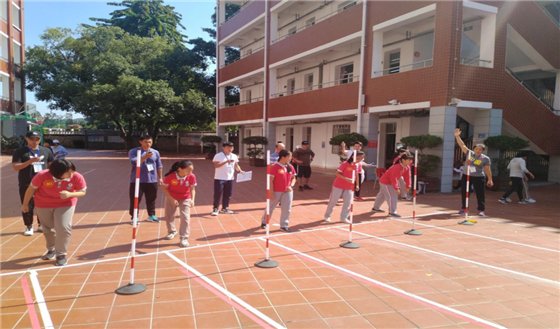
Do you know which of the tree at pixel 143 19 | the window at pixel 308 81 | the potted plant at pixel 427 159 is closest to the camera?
the potted plant at pixel 427 159

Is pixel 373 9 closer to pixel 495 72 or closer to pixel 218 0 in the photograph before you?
pixel 495 72

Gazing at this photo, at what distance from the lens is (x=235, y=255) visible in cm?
571

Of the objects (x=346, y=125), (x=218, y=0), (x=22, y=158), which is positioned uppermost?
(x=218, y=0)

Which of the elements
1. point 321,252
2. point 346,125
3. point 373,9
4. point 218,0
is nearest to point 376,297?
point 321,252

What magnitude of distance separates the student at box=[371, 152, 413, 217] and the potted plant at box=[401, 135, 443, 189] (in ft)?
13.8

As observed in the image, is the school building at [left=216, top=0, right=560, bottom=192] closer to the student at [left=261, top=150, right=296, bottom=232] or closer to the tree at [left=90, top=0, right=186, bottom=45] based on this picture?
the student at [left=261, top=150, right=296, bottom=232]

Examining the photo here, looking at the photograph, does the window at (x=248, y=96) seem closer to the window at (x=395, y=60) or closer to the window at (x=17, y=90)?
the window at (x=395, y=60)

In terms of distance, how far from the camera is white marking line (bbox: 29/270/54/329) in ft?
11.8

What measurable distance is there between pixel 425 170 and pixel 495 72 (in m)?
4.62

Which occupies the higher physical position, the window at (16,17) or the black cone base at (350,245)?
the window at (16,17)

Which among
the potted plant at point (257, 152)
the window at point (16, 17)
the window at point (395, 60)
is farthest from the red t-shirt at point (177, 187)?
the window at point (16, 17)

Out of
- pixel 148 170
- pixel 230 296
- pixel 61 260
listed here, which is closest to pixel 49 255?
pixel 61 260

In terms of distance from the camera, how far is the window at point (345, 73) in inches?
757

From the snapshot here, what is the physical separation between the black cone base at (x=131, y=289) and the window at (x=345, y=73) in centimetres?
1631
